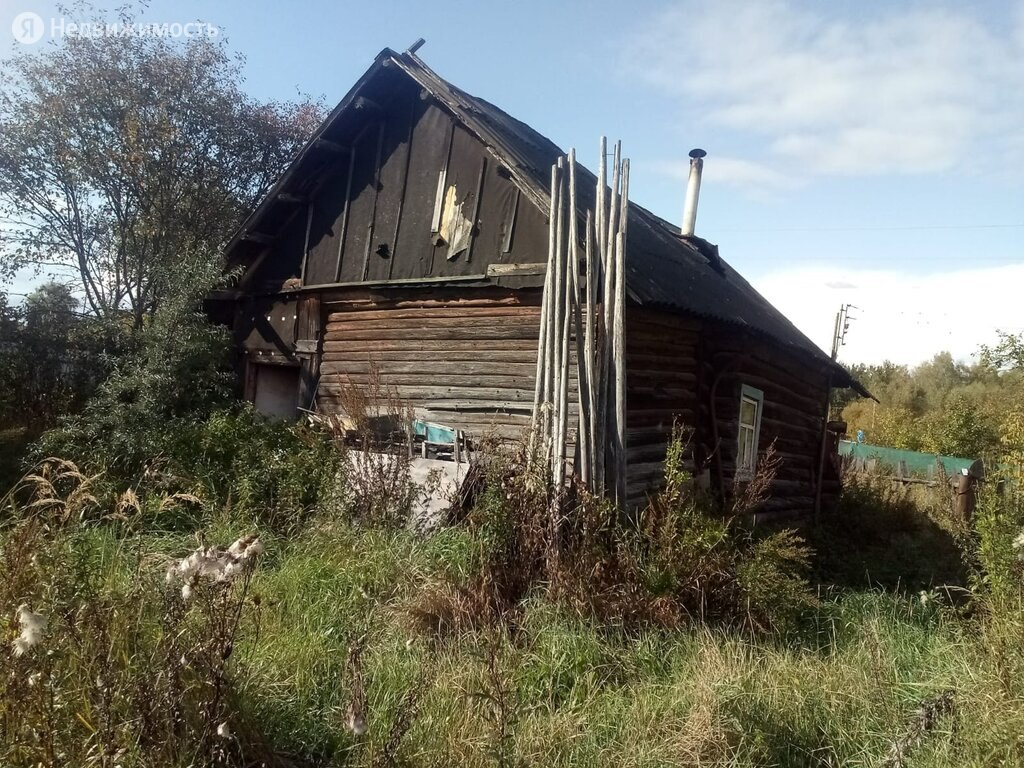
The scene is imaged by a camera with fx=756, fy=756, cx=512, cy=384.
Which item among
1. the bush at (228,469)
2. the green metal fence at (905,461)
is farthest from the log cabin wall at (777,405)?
the green metal fence at (905,461)

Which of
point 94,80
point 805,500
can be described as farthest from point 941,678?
point 94,80

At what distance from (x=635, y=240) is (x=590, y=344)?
3.23 meters

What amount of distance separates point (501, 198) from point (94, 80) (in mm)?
9838

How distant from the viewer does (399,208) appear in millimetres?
9641

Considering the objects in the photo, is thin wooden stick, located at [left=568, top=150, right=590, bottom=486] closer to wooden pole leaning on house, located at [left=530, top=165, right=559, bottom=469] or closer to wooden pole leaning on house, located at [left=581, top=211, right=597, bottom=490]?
wooden pole leaning on house, located at [left=581, top=211, right=597, bottom=490]

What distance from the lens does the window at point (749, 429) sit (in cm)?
1094

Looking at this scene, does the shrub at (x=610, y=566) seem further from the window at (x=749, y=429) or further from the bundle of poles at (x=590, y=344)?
the window at (x=749, y=429)

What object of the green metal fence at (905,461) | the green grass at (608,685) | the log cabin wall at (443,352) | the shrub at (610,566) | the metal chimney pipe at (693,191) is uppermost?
the metal chimney pipe at (693,191)

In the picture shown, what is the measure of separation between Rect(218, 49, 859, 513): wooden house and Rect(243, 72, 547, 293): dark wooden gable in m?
0.02

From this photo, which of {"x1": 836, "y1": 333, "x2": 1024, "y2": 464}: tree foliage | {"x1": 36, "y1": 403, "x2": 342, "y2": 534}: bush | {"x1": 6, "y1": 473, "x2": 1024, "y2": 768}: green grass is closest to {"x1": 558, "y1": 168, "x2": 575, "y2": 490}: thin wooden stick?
{"x1": 6, "y1": 473, "x2": 1024, "y2": 768}: green grass

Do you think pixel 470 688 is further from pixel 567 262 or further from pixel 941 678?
pixel 567 262

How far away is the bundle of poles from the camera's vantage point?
262 inches

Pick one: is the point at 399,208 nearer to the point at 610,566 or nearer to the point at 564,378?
the point at 564,378

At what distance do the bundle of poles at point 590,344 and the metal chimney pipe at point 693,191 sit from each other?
6.12 metres
